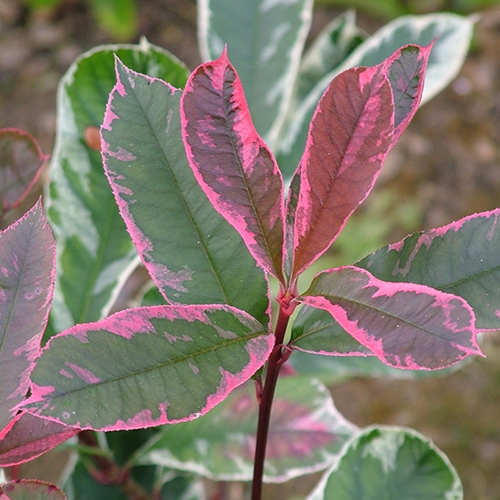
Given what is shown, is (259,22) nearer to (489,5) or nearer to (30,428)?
(30,428)

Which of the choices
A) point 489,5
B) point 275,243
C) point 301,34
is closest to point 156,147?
point 275,243

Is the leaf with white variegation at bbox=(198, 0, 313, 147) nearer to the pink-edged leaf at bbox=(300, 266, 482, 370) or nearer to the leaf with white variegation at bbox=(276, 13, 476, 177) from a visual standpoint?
the leaf with white variegation at bbox=(276, 13, 476, 177)

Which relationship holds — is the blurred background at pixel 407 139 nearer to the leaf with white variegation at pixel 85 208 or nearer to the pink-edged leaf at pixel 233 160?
the leaf with white variegation at pixel 85 208

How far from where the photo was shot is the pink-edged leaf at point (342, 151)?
389mm

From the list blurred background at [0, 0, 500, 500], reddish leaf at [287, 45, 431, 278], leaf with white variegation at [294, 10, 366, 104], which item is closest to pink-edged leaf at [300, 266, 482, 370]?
reddish leaf at [287, 45, 431, 278]

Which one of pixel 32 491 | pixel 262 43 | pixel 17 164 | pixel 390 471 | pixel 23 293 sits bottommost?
pixel 390 471

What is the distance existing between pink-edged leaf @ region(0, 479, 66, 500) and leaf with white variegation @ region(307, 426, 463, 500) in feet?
1.13

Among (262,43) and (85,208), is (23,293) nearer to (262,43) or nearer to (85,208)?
(85,208)

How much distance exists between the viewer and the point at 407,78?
16.8 inches

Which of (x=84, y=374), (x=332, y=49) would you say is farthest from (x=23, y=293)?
(x=332, y=49)

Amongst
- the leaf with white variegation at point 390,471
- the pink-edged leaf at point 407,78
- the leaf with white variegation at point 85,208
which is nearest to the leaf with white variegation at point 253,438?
the leaf with white variegation at point 390,471

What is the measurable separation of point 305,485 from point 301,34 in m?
1.50

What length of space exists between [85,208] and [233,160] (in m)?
0.39

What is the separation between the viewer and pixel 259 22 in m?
0.83
